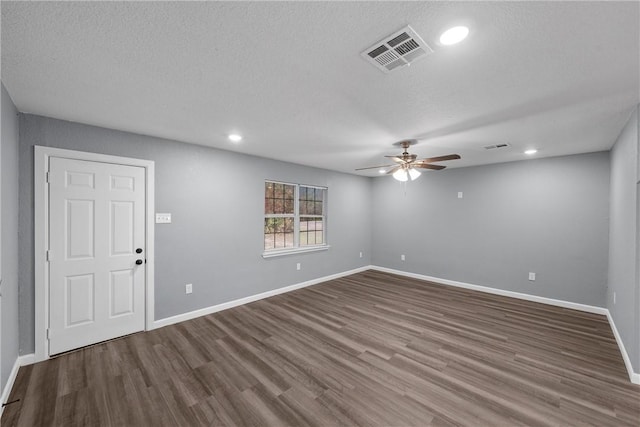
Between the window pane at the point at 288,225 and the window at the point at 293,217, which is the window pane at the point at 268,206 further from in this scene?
the window pane at the point at 288,225

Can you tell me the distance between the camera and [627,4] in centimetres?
116

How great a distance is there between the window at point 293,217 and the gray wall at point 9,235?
289 centimetres

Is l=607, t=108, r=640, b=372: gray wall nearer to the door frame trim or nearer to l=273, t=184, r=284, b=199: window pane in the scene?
l=273, t=184, r=284, b=199: window pane

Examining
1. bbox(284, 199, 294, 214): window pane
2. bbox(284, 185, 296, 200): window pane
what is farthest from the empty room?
bbox(284, 199, 294, 214): window pane

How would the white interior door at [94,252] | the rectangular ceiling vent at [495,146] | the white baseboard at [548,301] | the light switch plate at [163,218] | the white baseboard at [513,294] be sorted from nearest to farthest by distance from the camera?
1. the white baseboard at [548,301]
2. the white interior door at [94,252]
3. the light switch plate at [163,218]
4. the rectangular ceiling vent at [495,146]
5. the white baseboard at [513,294]

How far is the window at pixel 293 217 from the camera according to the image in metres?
4.73

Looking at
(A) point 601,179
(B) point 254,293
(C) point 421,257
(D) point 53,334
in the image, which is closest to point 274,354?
(B) point 254,293

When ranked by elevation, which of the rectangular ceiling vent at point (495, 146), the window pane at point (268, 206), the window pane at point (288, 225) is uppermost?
the rectangular ceiling vent at point (495, 146)

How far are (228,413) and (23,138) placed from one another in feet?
10.5

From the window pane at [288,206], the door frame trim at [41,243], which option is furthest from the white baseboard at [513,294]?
the door frame trim at [41,243]

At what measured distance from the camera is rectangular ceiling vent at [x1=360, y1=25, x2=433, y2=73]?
138 cm

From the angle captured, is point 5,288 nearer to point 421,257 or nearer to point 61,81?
point 61,81

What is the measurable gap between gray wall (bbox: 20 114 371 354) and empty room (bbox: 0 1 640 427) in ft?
0.09

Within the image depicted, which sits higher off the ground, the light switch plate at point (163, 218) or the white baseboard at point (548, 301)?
the light switch plate at point (163, 218)
